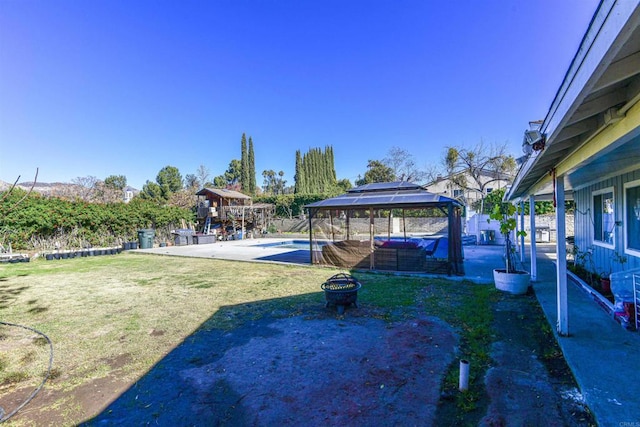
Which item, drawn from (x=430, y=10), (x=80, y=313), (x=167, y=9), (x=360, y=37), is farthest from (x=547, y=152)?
(x=167, y=9)

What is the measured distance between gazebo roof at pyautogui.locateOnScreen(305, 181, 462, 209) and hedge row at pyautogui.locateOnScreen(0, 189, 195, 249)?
10831mm

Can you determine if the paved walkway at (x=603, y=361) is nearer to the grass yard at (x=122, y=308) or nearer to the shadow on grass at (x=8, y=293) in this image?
the grass yard at (x=122, y=308)

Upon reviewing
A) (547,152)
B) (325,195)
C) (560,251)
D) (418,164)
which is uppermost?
(418,164)

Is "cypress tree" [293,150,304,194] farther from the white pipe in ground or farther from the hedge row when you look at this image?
the white pipe in ground

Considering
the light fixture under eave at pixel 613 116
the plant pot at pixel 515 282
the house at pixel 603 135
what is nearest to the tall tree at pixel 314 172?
the plant pot at pixel 515 282

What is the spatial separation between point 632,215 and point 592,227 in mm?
2193

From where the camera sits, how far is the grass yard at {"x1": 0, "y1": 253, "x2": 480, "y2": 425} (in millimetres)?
3195

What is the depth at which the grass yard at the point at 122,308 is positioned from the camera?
10.5ft

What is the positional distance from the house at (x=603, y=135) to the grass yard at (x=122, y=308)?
2.69 meters

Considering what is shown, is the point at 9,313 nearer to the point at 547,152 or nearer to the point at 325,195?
the point at 547,152

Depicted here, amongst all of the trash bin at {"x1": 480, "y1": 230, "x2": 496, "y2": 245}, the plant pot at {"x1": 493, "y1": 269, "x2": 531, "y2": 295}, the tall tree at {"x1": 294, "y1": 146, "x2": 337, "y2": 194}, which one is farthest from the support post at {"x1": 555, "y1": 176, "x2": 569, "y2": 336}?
the tall tree at {"x1": 294, "y1": 146, "x2": 337, "y2": 194}

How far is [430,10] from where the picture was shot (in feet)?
30.9

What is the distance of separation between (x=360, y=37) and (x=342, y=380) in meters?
12.4

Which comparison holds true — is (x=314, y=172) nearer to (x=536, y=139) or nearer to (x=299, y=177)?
(x=299, y=177)
